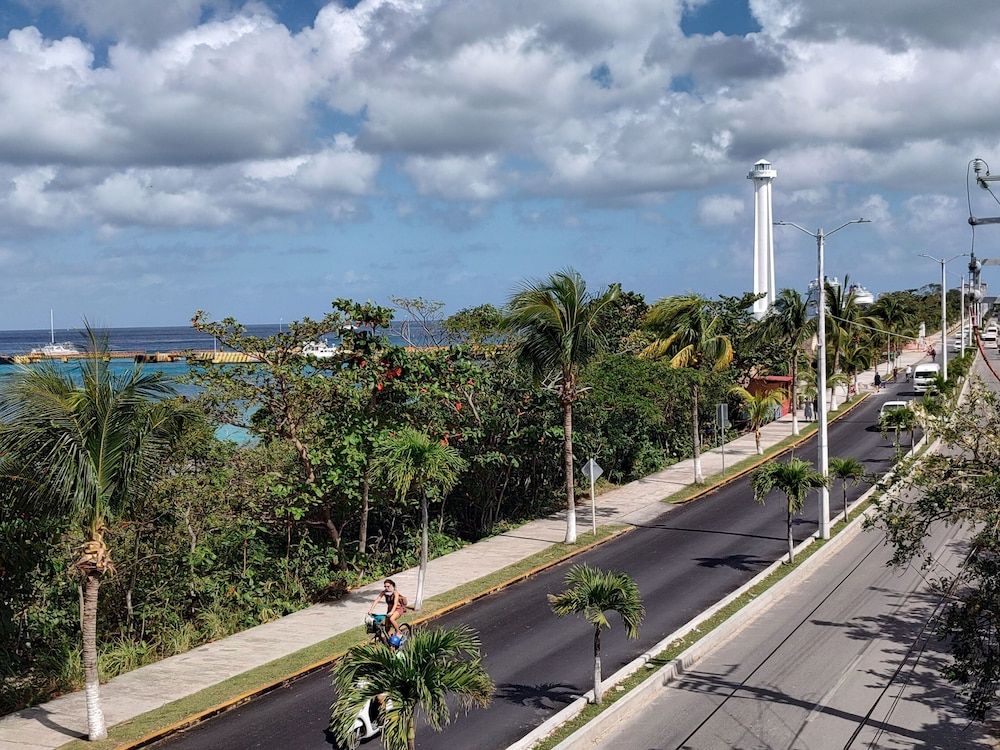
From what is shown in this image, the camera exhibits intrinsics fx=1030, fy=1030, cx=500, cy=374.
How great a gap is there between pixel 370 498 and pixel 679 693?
33.9ft

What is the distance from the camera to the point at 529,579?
73.6 feet

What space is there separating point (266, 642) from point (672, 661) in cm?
707

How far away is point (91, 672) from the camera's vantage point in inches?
516

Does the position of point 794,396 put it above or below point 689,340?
below

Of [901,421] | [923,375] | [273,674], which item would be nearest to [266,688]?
[273,674]

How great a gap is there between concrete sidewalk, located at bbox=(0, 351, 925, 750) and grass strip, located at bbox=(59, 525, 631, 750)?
0.25m

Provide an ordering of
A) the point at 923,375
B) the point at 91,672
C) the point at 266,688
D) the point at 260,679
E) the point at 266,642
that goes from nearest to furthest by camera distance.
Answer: the point at 91,672 → the point at 266,688 → the point at 260,679 → the point at 266,642 → the point at 923,375

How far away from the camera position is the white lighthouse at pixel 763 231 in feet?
326

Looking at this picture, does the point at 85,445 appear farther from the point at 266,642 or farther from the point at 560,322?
the point at 560,322

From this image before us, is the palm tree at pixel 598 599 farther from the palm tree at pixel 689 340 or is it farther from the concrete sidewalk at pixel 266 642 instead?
the palm tree at pixel 689 340

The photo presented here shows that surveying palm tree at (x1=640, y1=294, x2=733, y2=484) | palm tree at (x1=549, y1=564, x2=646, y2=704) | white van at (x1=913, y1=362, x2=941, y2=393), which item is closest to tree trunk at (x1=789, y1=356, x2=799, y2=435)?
palm tree at (x1=640, y1=294, x2=733, y2=484)

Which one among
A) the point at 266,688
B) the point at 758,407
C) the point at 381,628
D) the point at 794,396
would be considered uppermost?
the point at 794,396

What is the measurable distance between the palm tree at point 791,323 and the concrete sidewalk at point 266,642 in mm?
16717

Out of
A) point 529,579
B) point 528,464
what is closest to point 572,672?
point 529,579
